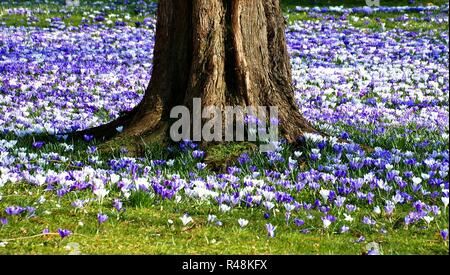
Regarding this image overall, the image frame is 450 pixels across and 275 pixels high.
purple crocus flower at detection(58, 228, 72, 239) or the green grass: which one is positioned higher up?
purple crocus flower at detection(58, 228, 72, 239)

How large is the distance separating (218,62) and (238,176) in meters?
1.37

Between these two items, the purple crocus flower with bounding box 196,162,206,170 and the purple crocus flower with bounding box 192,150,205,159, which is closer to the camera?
the purple crocus flower with bounding box 196,162,206,170

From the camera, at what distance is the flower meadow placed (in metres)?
6.05

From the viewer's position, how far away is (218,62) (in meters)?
8.25

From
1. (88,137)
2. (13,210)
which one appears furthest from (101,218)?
(88,137)

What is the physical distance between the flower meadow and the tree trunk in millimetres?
505

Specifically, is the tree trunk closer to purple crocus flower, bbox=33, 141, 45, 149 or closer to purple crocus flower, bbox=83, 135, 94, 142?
purple crocus flower, bbox=83, 135, 94, 142

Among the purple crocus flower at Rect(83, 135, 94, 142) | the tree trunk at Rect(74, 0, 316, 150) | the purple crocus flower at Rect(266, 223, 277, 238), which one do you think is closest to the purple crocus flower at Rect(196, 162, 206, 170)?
the tree trunk at Rect(74, 0, 316, 150)

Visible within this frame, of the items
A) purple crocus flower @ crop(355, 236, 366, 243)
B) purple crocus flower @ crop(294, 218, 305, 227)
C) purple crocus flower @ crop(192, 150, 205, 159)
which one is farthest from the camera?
purple crocus flower @ crop(192, 150, 205, 159)

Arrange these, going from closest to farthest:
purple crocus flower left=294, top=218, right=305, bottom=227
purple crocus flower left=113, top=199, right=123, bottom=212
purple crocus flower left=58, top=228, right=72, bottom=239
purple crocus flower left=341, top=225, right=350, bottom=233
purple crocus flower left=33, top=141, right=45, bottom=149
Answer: purple crocus flower left=58, top=228, right=72, bottom=239 < purple crocus flower left=341, top=225, right=350, bottom=233 < purple crocus flower left=294, top=218, right=305, bottom=227 < purple crocus flower left=113, top=199, right=123, bottom=212 < purple crocus flower left=33, top=141, right=45, bottom=149

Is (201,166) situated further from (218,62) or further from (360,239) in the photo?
(360,239)

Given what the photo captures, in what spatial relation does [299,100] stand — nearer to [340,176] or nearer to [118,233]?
[340,176]

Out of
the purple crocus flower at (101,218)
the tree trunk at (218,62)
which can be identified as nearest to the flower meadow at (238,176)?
the purple crocus flower at (101,218)
